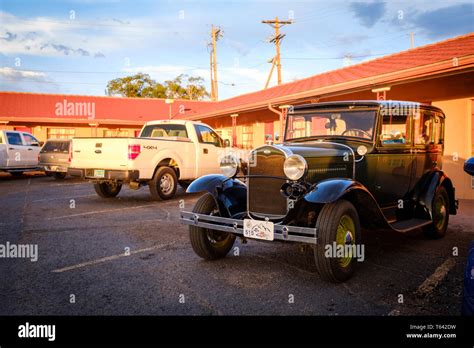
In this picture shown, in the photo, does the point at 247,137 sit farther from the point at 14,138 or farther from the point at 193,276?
the point at 193,276

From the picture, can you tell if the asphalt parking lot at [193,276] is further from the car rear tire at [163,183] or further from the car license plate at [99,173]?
the car rear tire at [163,183]

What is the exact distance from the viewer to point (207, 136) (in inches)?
426

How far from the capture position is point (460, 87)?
381 inches

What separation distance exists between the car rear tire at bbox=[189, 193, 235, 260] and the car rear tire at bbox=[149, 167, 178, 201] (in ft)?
15.4

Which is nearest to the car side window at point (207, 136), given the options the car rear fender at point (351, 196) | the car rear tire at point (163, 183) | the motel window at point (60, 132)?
the car rear tire at point (163, 183)

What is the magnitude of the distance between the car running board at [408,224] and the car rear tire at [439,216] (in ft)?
1.60

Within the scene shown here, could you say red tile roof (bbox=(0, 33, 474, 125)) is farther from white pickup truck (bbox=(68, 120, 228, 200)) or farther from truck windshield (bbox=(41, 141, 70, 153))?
truck windshield (bbox=(41, 141, 70, 153))

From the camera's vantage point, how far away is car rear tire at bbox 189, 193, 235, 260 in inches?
183

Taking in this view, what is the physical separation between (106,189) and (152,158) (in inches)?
73.4

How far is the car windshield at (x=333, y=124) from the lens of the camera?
521 centimetres

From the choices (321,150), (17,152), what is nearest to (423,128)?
(321,150)
